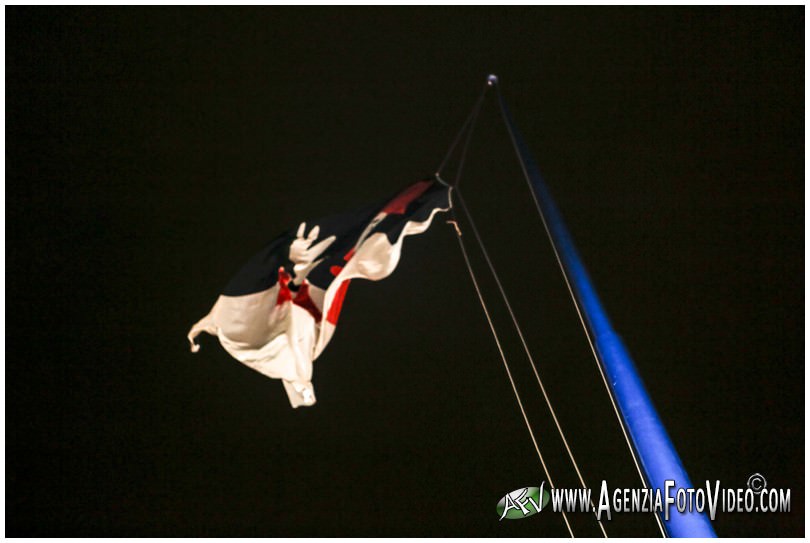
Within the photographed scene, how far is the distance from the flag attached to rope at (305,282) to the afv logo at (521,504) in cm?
158

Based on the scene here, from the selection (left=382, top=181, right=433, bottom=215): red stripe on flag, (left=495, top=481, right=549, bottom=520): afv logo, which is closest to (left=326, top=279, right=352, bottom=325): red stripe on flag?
(left=382, top=181, right=433, bottom=215): red stripe on flag

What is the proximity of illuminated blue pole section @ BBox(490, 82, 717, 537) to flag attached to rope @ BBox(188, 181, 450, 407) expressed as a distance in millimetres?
1387

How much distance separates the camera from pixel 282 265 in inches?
252

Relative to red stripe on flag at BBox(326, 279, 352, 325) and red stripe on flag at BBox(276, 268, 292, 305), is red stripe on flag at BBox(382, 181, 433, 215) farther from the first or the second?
red stripe on flag at BBox(276, 268, 292, 305)

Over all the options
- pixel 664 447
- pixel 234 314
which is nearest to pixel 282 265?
pixel 234 314

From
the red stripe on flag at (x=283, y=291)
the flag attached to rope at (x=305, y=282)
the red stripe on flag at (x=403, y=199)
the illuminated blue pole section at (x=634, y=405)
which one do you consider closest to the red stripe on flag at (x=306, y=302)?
the flag attached to rope at (x=305, y=282)

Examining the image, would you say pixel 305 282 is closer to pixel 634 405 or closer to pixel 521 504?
pixel 521 504

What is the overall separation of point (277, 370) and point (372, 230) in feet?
4.27

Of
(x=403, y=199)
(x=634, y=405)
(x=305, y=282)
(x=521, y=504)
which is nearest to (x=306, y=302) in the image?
(x=305, y=282)

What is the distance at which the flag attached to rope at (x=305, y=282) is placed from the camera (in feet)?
18.8

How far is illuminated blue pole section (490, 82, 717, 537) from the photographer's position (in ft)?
11.4

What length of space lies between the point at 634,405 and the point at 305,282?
301 cm

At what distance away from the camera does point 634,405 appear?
394 centimetres

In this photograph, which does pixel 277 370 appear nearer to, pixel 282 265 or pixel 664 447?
pixel 282 265
